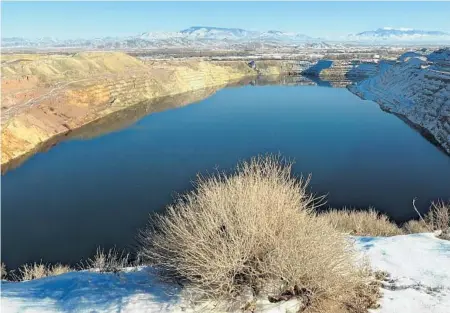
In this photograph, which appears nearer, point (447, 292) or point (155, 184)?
point (447, 292)

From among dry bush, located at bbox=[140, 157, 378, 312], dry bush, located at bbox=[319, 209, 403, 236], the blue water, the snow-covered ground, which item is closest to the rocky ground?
the blue water

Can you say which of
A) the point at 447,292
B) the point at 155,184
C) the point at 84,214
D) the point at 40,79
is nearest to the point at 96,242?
the point at 84,214

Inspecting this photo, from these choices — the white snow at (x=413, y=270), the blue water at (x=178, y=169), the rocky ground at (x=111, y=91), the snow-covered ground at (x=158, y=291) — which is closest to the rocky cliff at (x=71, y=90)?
the rocky ground at (x=111, y=91)

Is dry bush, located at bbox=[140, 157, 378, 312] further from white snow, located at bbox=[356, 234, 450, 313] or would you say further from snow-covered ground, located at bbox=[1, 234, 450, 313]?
white snow, located at bbox=[356, 234, 450, 313]

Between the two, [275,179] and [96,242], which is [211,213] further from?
[96,242]

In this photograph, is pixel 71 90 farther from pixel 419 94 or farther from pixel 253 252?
pixel 253 252

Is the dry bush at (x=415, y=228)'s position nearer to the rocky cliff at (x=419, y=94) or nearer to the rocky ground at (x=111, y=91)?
the rocky cliff at (x=419, y=94)
